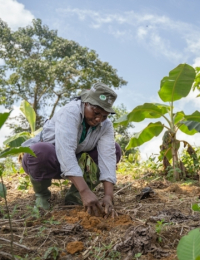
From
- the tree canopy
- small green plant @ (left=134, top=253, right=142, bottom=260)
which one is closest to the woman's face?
small green plant @ (left=134, top=253, right=142, bottom=260)

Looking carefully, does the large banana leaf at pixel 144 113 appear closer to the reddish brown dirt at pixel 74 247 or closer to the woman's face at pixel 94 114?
the woman's face at pixel 94 114

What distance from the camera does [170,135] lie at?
4.61 meters

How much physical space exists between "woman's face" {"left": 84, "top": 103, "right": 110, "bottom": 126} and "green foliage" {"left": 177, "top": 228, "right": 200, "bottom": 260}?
1589 millimetres

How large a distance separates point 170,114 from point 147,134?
1.48 ft

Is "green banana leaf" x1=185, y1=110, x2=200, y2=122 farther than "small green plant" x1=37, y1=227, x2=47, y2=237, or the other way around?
"green banana leaf" x1=185, y1=110, x2=200, y2=122

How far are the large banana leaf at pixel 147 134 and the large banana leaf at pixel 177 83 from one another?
1.40 feet

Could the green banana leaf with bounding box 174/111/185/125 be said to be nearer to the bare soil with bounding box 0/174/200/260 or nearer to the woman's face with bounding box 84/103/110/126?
the bare soil with bounding box 0/174/200/260

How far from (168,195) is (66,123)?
1.50 meters

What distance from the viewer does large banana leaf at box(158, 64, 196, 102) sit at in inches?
161

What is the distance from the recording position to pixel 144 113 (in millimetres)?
4605

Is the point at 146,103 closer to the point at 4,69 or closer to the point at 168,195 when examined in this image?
the point at 168,195

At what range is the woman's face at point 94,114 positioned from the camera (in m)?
2.59

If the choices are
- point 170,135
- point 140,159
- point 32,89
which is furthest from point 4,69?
point 170,135

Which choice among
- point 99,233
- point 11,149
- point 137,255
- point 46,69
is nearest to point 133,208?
point 99,233
